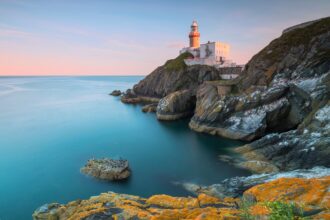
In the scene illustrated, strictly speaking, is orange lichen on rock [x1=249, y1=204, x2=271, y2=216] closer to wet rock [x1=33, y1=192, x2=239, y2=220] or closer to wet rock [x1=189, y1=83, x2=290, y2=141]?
wet rock [x1=33, y1=192, x2=239, y2=220]

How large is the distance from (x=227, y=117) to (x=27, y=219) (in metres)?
29.9

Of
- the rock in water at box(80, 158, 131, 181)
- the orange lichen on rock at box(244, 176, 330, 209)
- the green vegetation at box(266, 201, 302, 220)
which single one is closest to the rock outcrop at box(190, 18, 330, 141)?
the rock in water at box(80, 158, 131, 181)

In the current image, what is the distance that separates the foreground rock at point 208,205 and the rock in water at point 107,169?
7468 mm

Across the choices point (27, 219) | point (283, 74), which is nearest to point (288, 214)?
point (27, 219)

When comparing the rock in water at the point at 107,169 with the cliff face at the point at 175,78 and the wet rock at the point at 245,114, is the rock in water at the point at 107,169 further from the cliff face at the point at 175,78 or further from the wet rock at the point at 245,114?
the cliff face at the point at 175,78

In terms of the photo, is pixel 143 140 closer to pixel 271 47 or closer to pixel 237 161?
pixel 237 161

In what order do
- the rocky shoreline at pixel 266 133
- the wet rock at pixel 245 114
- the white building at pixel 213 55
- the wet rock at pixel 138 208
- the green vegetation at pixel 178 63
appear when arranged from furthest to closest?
the green vegetation at pixel 178 63 < the white building at pixel 213 55 < the wet rock at pixel 245 114 < the rocky shoreline at pixel 266 133 < the wet rock at pixel 138 208

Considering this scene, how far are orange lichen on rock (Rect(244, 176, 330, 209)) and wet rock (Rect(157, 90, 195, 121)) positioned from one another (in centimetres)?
3924

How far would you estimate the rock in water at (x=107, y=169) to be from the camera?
2362 cm

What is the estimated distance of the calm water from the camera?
21844 mm

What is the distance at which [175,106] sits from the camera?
170ft

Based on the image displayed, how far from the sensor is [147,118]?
5572cm

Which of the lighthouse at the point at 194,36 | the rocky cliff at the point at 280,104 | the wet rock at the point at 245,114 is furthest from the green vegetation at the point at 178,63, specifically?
the wet rock at the point at 245,114

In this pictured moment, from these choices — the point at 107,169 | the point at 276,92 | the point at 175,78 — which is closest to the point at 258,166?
the point at 107,169
